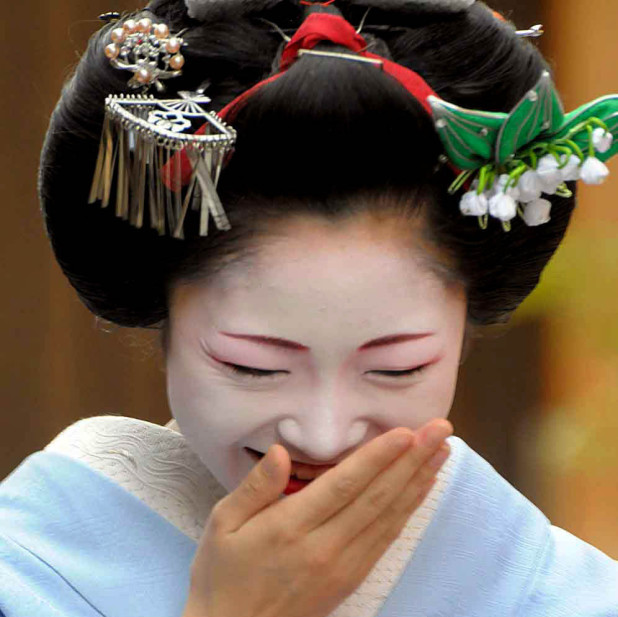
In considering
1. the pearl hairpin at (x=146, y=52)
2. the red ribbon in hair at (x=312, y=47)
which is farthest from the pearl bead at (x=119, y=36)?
the red ribbon in hair at (x=312, y=47)

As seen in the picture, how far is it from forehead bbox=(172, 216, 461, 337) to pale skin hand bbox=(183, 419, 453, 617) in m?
0.12

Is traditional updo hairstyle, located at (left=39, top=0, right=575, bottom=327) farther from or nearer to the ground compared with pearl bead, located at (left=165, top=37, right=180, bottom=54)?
nearer to the ground

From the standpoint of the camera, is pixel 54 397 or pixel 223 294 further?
pixel 54 397

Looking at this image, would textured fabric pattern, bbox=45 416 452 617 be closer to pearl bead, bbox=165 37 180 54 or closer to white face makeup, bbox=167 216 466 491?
white face makeup, bbox=167 216 466 491

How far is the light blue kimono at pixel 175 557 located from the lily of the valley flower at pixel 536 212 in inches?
15.4

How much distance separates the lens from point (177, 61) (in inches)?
55.6

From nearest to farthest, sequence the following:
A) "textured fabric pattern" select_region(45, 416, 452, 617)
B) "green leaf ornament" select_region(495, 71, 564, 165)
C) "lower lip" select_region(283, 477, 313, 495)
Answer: "green leaf ornament" select_region(495, 71, 564, 165), "lower lip" select_region(283, 477, 313, 495), "textured fabric pattern" select_region(45, 416, 452, 617)

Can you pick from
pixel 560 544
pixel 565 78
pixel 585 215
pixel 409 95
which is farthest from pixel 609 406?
pixel 409 95

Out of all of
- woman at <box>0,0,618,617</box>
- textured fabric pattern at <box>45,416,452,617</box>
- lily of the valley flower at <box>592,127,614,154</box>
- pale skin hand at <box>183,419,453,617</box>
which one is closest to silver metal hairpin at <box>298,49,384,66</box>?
woman at <box>0,0,618,617</box>

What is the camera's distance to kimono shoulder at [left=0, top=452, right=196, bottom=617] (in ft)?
4.91

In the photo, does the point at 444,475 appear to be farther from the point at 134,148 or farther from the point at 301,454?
the point at 134,148

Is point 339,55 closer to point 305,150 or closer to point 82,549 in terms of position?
point 305,150

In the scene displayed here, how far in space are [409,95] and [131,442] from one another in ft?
1.76

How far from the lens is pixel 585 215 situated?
124 inches
